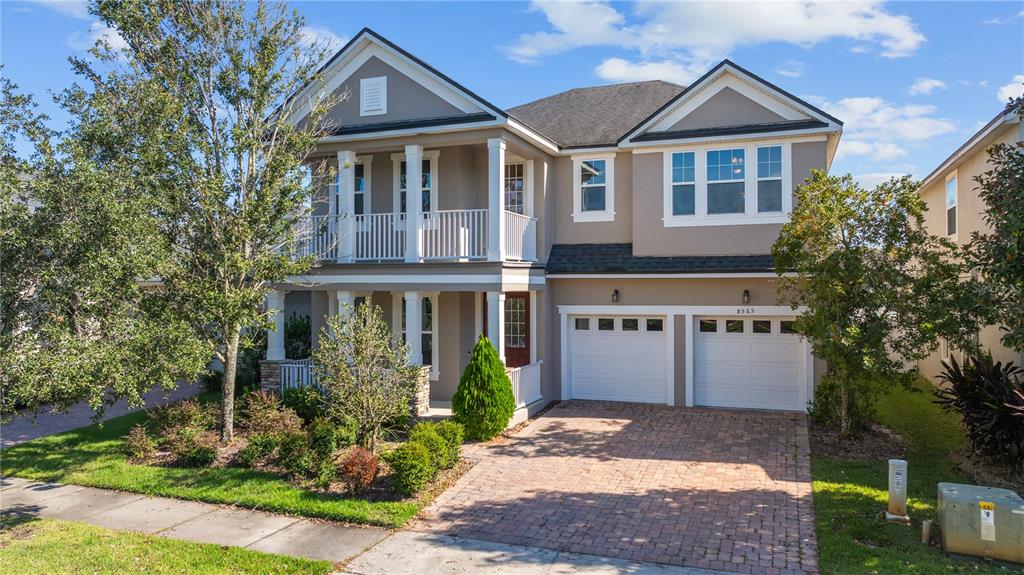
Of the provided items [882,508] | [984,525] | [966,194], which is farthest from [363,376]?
[966,194]

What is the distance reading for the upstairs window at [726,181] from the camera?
15.0 metres

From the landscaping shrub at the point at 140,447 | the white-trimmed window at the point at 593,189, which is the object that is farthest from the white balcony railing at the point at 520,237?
the landscaping shrub at the point at 140,447

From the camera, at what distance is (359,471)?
9.59 m

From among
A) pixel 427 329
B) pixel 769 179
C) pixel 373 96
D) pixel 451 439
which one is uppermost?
pixel 373 96

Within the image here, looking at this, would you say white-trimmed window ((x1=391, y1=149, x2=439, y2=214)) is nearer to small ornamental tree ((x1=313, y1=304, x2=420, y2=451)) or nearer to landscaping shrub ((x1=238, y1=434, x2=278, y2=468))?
small ornamental tree ((x1=313, y1=304, x2=420, y2=451))

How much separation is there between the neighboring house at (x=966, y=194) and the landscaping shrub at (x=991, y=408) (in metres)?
1.03

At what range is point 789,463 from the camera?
1102 cm

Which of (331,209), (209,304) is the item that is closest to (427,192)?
(331,209)

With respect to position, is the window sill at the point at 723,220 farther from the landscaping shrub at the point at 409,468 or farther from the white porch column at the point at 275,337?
the white porch column at the point at 275,337

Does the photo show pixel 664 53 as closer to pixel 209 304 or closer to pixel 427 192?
pixel 427 192

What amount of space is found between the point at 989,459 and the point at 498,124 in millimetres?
10322

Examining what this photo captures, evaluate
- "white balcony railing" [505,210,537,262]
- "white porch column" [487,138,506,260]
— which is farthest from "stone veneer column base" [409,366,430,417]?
"white balcony railing" [505,210,537,262]

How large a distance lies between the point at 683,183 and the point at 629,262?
2203 millimetres

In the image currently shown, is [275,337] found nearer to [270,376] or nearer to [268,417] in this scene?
[270,376]
